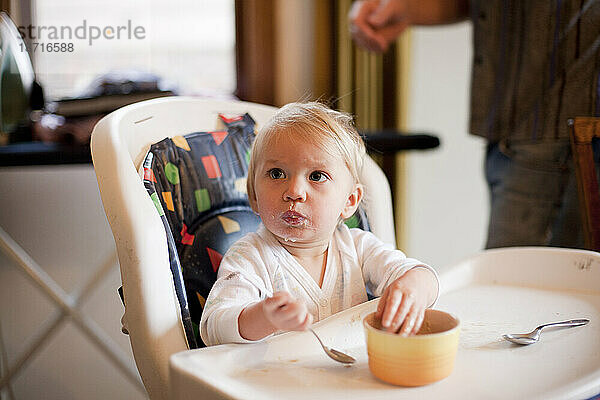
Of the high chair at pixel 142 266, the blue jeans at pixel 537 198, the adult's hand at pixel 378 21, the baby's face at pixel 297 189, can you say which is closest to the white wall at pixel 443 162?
the adult's hand at pixel 378 21

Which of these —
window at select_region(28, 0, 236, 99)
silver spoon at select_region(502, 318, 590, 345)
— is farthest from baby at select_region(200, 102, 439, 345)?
window at select_region(28, 0, 236, 99)

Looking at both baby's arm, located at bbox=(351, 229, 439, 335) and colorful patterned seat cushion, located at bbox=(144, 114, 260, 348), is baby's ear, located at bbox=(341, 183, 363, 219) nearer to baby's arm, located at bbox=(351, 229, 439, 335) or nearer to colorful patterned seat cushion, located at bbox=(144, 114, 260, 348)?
baby's arm, located at bbox=(351, 229, 439, 335)

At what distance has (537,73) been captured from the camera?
1.38 meters

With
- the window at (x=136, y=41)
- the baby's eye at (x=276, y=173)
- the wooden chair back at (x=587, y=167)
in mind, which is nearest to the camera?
the baby's eye at (x=276, y=173)

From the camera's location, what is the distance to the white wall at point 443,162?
8.44 feet

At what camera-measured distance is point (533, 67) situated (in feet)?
4.52

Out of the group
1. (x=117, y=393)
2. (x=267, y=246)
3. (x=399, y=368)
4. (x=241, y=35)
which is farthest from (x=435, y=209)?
(x=399, y=368)

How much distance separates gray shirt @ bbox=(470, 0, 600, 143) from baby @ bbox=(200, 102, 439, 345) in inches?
22.4

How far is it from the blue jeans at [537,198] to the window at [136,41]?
3.82 ft

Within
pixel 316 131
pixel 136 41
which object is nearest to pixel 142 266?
pixel 316 131

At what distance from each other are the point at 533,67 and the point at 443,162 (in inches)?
50.8

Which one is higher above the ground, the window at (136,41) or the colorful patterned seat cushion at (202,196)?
the window at (136,41)

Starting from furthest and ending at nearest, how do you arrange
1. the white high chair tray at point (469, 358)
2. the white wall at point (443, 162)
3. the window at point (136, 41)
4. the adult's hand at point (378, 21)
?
1. the white wall at point (443, 162)
2. the window at point (136, 41)
3. the adult's hand at point (378, 21)
4. the white high chair tray at point (469, 358)

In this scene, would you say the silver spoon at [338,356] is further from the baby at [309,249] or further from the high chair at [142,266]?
the high chair at [142,266]
